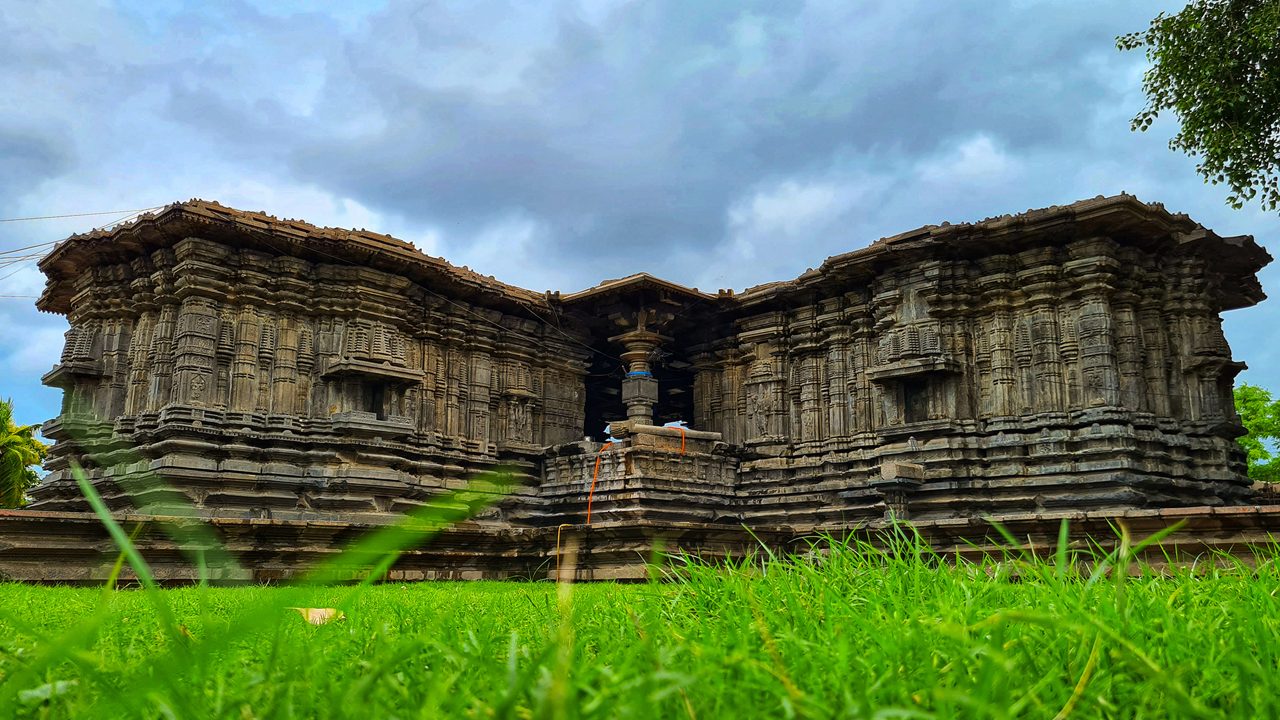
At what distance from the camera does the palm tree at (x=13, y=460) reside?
1197 inches

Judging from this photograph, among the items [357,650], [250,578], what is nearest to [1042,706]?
[357,650]

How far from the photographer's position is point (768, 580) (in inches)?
156

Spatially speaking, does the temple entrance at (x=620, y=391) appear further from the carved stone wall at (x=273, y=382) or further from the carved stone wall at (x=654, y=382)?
the carved stone wall at (x=273, y=382)

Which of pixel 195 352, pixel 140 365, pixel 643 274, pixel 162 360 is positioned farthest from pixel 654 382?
pixel 140 365

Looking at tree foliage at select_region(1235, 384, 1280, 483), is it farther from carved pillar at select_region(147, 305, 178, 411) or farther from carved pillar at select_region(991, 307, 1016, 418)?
carved pillar at select_region(147, 305, 178, 411)

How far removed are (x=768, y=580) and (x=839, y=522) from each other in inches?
511

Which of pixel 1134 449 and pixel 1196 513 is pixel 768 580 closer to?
pixel 1196 513

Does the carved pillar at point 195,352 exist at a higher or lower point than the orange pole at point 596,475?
higher

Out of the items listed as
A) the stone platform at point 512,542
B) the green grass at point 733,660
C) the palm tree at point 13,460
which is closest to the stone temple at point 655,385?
the stone platform at point 512,542

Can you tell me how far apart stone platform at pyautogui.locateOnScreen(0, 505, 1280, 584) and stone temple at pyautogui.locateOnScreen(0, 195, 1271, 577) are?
0.63 ft

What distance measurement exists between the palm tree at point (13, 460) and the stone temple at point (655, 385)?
15.2 m

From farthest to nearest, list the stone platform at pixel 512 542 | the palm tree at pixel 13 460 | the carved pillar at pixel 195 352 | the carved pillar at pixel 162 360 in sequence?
the palm tree at pixel 13 460 < the carved pillar at pixel 162 360 < the carved pillar at pixel 195 352 < the stone platform at pixel 512 542

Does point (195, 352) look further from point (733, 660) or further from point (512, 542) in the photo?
point (733, 660)

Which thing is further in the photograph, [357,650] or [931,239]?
[931,239]
